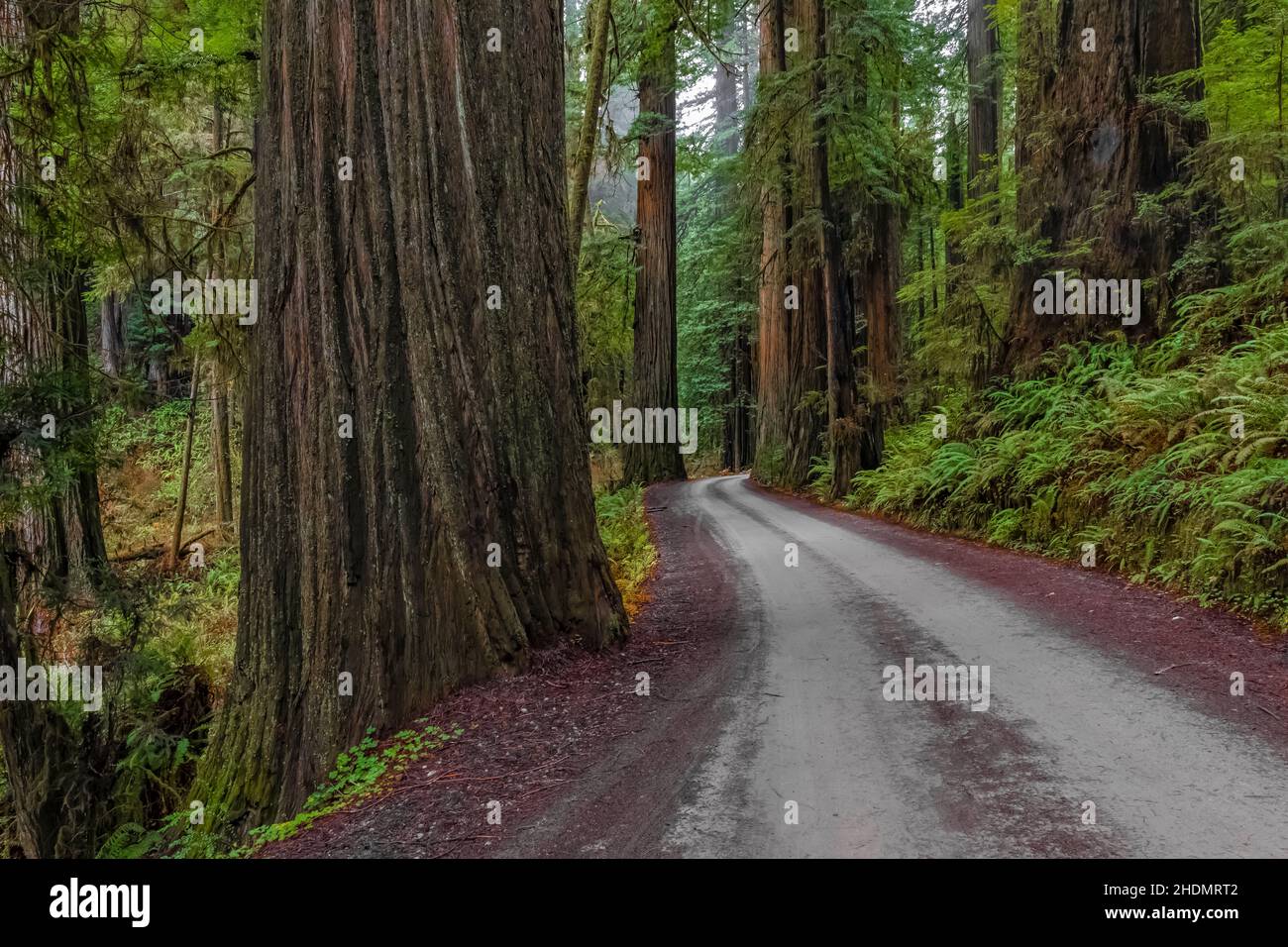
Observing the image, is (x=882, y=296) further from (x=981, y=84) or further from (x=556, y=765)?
(x=556, y=765)

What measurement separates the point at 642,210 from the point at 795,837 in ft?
75.9

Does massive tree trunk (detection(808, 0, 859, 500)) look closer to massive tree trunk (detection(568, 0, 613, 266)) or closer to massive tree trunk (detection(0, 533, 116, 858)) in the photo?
massive tree trunk (detection(568, 0, 613, 266))

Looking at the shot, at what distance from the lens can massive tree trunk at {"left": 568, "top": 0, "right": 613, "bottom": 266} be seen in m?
12.2

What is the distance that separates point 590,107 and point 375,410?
9457 millimetres

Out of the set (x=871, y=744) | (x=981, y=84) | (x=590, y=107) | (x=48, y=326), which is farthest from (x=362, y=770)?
(x=981, y=84)

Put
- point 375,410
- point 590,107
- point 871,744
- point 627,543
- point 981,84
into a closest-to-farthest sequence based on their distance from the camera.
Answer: point 871,744
point 375,410
point 627,543
point 590,107
point 981,84

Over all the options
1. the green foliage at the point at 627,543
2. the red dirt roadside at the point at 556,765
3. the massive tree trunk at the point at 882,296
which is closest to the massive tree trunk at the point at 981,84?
the massive tree trunk at the point at 882,296

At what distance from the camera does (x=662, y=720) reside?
4371mm

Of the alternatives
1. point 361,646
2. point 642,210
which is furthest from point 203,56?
point 642,210

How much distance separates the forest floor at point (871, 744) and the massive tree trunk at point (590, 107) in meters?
8.25

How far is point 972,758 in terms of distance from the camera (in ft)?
11.3

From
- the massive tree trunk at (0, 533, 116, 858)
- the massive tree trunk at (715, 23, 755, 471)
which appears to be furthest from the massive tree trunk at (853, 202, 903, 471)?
the massive tree trunk at (0, 533, 116, 858)
